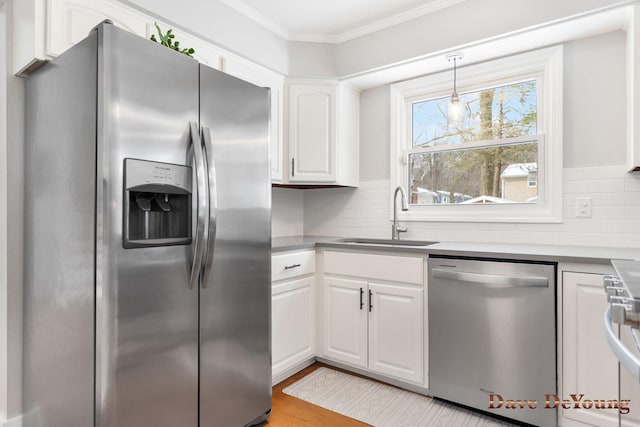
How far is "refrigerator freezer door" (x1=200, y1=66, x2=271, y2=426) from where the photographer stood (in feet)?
5.37

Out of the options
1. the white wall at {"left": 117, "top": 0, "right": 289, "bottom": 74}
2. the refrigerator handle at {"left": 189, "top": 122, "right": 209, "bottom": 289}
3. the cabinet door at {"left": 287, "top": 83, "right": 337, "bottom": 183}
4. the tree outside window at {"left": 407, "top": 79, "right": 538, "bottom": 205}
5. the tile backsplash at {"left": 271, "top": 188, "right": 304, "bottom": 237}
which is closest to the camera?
the refrigerator handle at {"left": 189, "top": 122, "right": 209, "bottom": 289}

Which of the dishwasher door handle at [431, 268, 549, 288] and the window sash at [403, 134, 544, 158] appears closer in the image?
the dishwasher door handle at [431, 268, 549, 288]

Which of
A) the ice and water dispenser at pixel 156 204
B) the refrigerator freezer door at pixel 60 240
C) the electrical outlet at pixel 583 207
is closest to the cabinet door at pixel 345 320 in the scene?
the ice and water dispenser at pixel 156 204

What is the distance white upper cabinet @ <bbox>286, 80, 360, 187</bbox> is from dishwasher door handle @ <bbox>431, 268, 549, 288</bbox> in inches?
47.0

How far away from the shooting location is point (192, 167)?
1.54 m

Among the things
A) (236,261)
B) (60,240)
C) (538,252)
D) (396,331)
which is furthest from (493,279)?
(60,240)

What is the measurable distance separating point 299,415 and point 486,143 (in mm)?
2186

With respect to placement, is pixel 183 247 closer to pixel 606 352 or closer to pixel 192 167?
pixel 192 167

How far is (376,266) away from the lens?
2342 mm

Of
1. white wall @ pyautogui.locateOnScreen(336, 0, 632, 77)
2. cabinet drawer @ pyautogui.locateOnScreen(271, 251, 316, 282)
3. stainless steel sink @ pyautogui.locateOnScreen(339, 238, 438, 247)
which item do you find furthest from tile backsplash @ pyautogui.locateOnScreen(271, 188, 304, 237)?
white wall @ pyautogui.locateOnScreen(336, 0, 632, 77)

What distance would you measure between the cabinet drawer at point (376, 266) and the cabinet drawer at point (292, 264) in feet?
0.36

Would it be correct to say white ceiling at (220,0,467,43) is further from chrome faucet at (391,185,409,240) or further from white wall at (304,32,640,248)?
chrome faucet at (391,185,409,240)

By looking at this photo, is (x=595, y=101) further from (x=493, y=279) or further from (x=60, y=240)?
(x=60, y=240)

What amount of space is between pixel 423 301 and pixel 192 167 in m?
1.51
